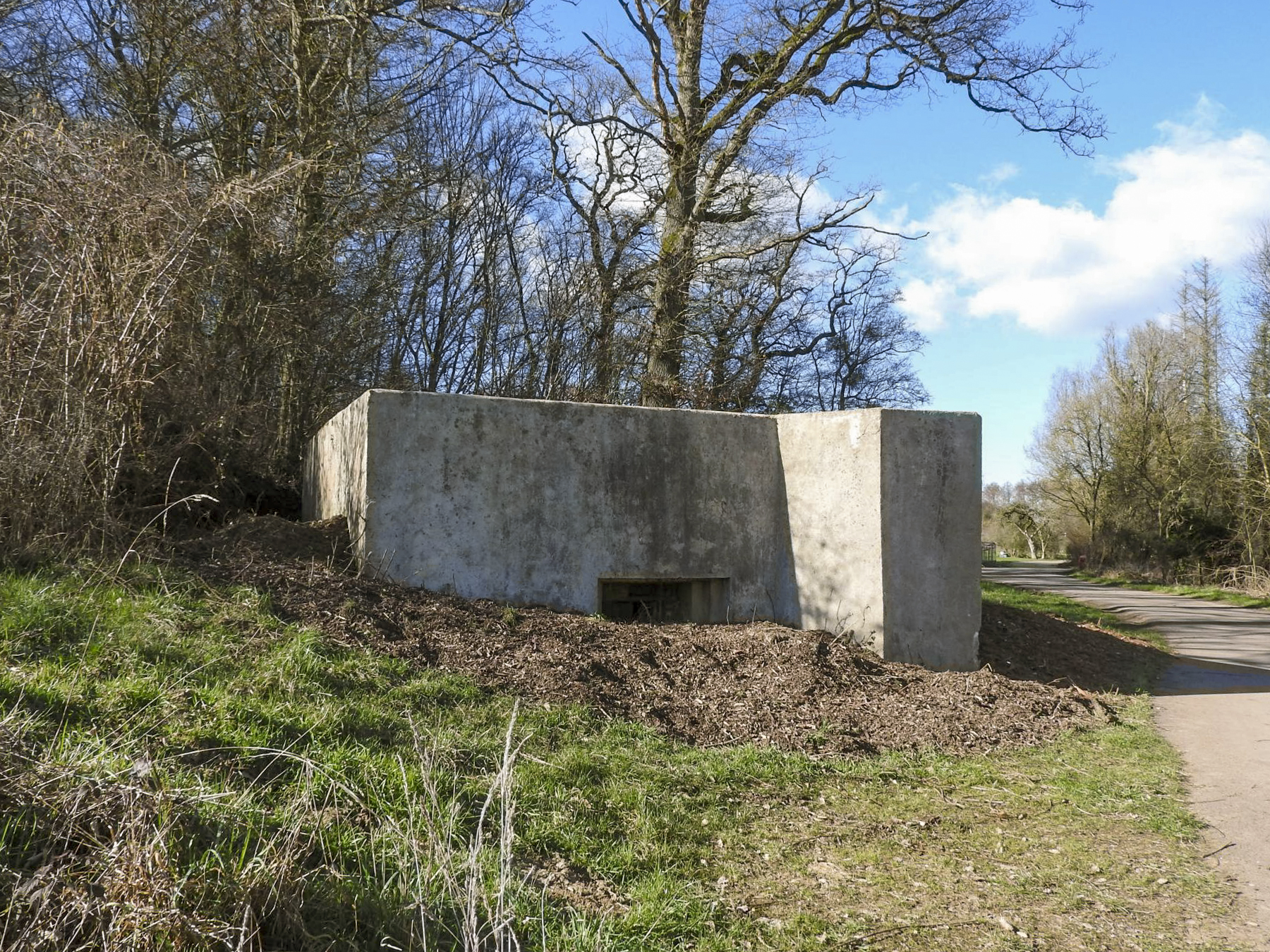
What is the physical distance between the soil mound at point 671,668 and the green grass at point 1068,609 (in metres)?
4.64

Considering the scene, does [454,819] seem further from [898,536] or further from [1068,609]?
[1068,609]

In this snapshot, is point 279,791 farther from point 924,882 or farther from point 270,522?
point 270,522

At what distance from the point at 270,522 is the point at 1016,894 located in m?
6.07

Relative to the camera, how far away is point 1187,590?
24.0 meters

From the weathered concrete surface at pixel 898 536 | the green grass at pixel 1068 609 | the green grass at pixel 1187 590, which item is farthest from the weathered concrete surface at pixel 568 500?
the green grass at pixel 1187 590

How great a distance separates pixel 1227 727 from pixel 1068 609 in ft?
29.4

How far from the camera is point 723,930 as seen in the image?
11.2 ft

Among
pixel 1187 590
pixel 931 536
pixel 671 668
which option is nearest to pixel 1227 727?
pixel 931 536

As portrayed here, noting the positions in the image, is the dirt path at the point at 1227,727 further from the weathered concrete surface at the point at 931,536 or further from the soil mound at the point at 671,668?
the weathered concrete surface at the point at 931,536

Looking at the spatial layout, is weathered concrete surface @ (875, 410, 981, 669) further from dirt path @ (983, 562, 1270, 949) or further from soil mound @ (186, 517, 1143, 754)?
dirt path @ (983, 562, 1270, 949)

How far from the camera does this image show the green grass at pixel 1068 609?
12.8 metres

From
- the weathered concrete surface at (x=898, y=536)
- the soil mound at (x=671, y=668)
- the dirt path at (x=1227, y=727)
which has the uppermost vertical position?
the weathered concrete surface at (x=898, y=536)

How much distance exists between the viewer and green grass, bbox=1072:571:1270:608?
2017cm

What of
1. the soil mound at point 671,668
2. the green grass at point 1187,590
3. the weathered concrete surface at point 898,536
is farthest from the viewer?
the green grass at point 1187,590
